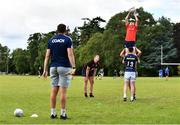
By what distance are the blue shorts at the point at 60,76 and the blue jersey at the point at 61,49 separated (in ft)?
0.36

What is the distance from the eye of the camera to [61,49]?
42.8ft

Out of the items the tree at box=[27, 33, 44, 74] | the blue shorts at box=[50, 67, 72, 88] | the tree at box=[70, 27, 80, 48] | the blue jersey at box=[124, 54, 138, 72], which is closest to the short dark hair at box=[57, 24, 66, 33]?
the blue shorts at box=[50, 67, 72, 88]

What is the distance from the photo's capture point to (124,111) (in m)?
15.1

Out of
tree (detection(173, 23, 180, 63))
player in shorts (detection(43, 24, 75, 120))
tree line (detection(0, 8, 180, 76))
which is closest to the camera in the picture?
player in shorts (detection(43, 24, 75, 120))

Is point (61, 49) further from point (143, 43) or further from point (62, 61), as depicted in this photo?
point (143, 43)

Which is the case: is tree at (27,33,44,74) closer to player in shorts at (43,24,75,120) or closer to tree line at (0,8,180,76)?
tree line at (0,8,180,76)

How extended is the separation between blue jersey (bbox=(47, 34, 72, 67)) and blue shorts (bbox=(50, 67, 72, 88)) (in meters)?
0.11

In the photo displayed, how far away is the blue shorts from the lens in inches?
514

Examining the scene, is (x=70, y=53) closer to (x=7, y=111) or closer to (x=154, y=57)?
(x=7, y=111)

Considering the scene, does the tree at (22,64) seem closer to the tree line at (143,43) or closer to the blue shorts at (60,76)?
the tree line at (143,43)

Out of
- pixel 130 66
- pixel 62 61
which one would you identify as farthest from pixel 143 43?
pixel 62 61

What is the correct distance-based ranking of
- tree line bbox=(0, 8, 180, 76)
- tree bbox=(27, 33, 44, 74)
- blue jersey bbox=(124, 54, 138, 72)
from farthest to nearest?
tree bbox=(27, 33, 44, 74) → tree line bbox=(0, 8, 180, 76) → blue jersey bbox=(124, 54, 138, 72)

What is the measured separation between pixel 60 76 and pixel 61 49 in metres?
0.70

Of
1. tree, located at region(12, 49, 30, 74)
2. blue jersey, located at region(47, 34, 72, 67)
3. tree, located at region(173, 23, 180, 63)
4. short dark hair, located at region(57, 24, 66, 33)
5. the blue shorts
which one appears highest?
tree, located at region(173, 23, 180, 63)
